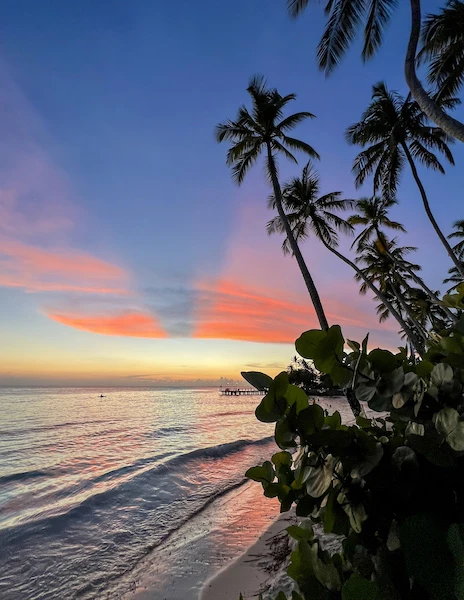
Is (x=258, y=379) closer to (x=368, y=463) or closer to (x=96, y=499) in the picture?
(x=368, y=463)

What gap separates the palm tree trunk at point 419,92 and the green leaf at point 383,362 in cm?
758

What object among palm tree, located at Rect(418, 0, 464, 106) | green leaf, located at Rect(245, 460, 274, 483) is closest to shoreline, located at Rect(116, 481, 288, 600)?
green leaf, located at Rect(245, 460, 274, 483)

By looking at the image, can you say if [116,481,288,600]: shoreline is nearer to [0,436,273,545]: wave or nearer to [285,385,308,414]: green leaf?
[0,436,273,545]: wave

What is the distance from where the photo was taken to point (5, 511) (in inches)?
339

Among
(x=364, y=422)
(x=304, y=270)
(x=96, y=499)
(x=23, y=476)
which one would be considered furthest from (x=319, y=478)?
(x=23, y=476)

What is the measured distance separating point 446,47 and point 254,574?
45.5 ft

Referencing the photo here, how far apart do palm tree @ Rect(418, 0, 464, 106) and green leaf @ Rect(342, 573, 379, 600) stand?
43.7ft

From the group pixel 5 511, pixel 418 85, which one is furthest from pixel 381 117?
pixel 5 511

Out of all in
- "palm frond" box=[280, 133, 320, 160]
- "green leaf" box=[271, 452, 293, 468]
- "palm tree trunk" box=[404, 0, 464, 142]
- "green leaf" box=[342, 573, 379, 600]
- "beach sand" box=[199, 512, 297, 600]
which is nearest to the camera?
"green leaf" box=[342, 573, 379, 600]

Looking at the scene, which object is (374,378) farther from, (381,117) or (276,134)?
(381,117)

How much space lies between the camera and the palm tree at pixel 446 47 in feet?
32.1

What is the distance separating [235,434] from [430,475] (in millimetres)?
22151

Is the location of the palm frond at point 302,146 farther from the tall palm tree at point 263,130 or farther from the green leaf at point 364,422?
the green leaf at point 364,422

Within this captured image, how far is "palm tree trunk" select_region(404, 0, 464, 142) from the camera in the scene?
670 centimetres
